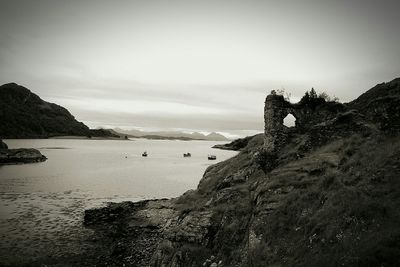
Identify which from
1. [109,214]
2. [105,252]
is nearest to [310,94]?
[105,252]

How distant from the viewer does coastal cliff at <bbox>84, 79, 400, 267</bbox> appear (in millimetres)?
11047

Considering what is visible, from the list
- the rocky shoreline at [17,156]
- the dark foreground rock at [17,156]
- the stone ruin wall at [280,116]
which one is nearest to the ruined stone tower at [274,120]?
the stone ruin wall at [280,116]

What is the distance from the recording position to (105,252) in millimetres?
23484

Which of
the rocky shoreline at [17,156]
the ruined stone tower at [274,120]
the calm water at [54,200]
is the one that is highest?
the ruined stone tower at [274,120]

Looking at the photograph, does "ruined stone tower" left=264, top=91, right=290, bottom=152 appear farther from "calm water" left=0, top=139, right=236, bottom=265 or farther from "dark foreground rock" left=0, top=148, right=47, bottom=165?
"dark foreground rock" left=0, top=148, right=47, bottom=165

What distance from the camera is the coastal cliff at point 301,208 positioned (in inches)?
435

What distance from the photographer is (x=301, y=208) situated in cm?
1437

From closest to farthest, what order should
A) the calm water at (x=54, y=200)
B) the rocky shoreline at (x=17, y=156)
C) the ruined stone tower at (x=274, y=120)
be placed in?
the ruined stone tower at (x=274, y=120), the calm water at (x=54, y=200), the rocky shoreline at (x=17, y=156)

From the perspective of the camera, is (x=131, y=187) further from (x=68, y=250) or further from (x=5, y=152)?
(x=5, y=152)

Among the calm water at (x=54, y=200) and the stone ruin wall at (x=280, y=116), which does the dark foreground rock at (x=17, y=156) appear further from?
the stone ruin wall at (x=280, y=116)

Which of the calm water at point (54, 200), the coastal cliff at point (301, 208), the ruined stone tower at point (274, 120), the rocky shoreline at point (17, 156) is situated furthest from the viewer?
the rocky shoreline at point (17, 156)

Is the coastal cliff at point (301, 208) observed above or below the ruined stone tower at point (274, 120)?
below

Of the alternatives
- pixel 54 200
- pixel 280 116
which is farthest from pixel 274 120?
pixel 54 200

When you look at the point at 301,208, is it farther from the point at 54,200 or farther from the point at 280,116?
the point at 54,200
